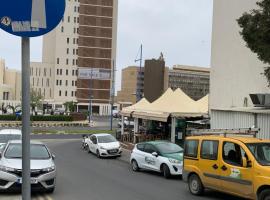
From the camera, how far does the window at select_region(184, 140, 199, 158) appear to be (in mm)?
14883

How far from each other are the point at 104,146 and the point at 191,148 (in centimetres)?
1614

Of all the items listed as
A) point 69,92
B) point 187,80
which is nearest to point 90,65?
point 69,92

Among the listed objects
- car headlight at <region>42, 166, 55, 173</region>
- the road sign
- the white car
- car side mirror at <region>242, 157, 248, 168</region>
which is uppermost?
the road sign

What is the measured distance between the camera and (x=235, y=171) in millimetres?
12922

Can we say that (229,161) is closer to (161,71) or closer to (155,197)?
(155,197)

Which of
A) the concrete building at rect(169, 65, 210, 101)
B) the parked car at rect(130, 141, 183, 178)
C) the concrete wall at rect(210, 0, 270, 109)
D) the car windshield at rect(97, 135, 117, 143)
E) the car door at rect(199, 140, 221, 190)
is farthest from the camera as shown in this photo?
the concrete building at rect(169, 65, 210, 101)

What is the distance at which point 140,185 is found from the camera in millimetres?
17688

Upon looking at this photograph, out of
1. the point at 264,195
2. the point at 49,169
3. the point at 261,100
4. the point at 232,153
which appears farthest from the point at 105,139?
the point at 264,195

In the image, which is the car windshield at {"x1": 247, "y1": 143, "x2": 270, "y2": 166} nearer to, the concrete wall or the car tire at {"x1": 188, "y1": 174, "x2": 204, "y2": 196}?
the car tire at {"x1": 188, "y1": 174, "x2": 204, "y2": 196}

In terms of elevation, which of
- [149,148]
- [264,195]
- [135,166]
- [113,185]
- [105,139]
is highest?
[264,195]

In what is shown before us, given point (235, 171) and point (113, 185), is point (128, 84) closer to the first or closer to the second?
point (113, 185)

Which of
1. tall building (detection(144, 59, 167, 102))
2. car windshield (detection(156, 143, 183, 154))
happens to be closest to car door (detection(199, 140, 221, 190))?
car windshield (detection(156, 143, 183, 154))

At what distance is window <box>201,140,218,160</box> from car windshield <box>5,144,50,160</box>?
515 centimetres

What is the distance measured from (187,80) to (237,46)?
11048 centimetres
